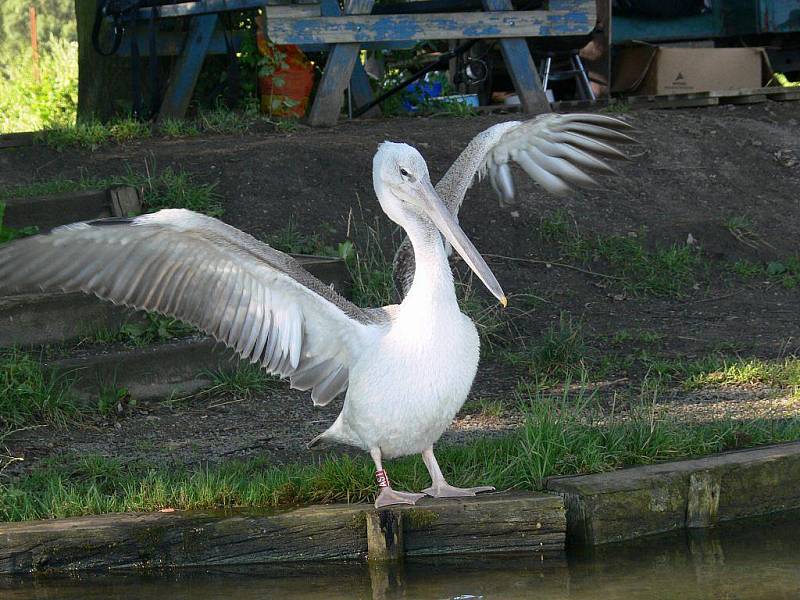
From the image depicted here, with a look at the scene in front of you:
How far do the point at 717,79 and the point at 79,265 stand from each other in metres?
7.34

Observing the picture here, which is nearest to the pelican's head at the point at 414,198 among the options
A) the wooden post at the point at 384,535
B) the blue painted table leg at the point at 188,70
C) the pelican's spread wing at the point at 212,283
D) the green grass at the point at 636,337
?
the pelican's spread wing at the point at 212,283

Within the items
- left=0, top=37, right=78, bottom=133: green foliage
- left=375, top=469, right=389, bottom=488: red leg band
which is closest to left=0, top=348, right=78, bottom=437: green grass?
left=375, top=469, right=389, bottom=488: red leg band

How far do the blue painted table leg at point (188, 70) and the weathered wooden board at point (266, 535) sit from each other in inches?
223

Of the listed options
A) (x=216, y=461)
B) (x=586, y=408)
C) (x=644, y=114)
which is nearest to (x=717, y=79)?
(x=644, y=114)

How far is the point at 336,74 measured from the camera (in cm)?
863

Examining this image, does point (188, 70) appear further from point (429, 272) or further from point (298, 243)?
point (429, 272)

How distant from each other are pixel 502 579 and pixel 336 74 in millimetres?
5526

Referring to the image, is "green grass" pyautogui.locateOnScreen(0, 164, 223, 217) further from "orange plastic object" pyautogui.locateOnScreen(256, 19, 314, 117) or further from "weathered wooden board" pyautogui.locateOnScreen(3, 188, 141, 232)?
"orange plastic object" pyautogui.locateOnScreen(256, 19, 314, 117)

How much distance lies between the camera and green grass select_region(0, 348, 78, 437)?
537 centimetres

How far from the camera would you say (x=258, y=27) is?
31.2ft

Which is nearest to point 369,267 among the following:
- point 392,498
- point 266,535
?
point 392,498

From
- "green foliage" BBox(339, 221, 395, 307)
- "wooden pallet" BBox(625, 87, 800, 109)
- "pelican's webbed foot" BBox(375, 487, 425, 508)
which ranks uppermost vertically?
"wooden pallet" BBox(625, 87, 800, 109)

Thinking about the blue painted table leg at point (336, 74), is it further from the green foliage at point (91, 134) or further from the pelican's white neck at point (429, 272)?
the pelican's white neck at point (429, 272)

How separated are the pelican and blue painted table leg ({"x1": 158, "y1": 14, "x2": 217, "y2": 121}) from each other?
15.8 feet
